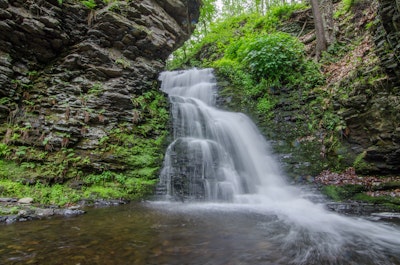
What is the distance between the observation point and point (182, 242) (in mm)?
3633

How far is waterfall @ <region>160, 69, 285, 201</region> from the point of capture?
7.39 meters

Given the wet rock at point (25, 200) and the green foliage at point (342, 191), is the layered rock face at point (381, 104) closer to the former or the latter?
the green foliage at point (342, 191)

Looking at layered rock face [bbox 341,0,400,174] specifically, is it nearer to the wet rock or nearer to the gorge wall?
the gorge wall

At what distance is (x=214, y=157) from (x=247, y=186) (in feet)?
5.27

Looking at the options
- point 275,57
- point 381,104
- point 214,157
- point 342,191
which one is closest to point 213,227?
point 342,191

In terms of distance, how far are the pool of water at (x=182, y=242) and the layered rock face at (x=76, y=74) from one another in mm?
3483

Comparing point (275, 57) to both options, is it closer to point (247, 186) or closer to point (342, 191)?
point (247, 186)

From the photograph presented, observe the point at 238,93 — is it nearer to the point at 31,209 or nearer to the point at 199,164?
the point at 199,164

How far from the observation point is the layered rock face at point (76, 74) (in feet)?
25.0

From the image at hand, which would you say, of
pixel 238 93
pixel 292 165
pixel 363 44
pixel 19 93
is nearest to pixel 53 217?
pixel 19 93

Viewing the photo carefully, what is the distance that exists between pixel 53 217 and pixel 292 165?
23.0 ft

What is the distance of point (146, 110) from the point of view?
9.83m

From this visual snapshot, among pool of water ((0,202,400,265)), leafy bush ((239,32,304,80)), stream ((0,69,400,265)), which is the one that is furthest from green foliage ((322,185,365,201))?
leafy bush ((239,32,304,80))

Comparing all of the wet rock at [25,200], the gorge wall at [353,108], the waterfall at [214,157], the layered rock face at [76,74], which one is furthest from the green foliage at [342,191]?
the wet rock at [25,200]
